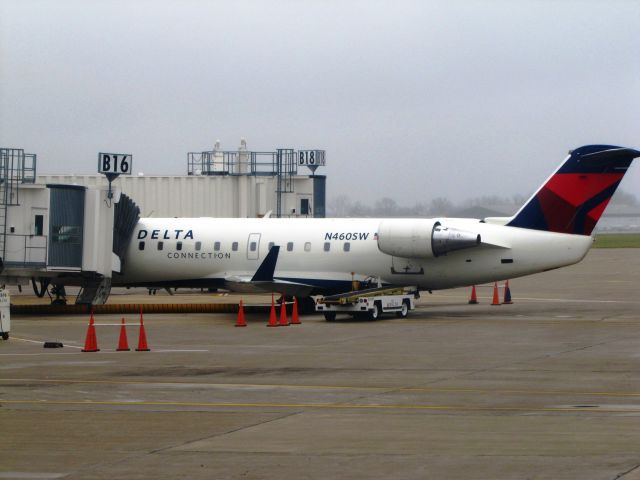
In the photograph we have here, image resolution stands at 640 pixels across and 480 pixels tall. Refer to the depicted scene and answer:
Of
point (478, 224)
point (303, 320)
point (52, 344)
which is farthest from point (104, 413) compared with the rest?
point (478, 224)

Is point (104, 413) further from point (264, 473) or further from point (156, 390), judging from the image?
point (264, 473)

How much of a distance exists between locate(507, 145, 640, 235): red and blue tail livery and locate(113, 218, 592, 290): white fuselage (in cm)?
42

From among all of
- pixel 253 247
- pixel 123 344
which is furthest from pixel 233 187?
pixel 123 344

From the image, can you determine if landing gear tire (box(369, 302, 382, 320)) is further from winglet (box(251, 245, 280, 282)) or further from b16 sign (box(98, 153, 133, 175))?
b16 sign (box(98, 153, 133, 175))

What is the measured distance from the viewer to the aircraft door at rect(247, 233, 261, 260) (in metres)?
39.9

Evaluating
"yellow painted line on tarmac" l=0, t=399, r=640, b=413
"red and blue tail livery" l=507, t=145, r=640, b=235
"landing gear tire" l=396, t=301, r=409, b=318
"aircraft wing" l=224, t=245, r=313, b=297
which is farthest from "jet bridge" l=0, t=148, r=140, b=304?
"yellow painted line on tarmac" l=0, t=399, r=640, b=413

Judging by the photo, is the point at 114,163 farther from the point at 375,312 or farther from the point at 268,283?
the point at 375,312

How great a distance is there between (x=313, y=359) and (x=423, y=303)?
20.6 metres

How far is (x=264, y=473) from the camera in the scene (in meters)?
12.9

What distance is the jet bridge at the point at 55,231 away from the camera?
3878cm

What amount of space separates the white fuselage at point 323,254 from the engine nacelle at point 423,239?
32 cm

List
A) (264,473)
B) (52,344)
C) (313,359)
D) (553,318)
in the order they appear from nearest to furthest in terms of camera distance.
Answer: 1. (264,473)
2. (313,359)
3. (52,344)
4. (553,318)

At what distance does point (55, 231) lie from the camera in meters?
38.7

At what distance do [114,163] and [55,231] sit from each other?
3.28m
